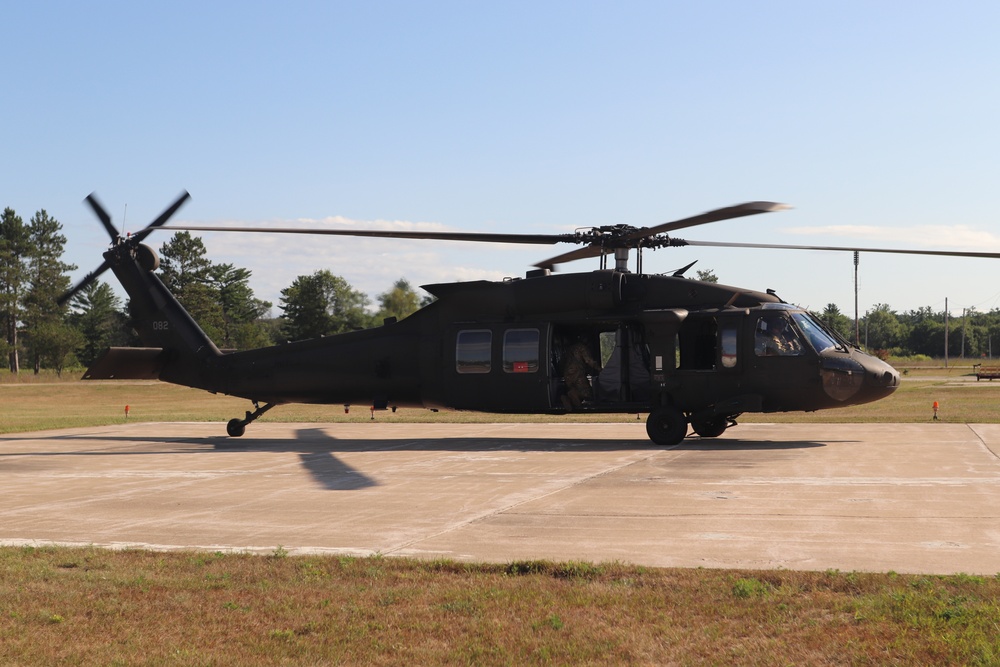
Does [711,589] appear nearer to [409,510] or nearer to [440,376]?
[409,510]

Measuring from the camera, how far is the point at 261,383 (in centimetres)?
2303

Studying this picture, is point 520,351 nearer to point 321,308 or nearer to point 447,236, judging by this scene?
point 447,236

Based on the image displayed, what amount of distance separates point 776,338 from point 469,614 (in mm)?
13845

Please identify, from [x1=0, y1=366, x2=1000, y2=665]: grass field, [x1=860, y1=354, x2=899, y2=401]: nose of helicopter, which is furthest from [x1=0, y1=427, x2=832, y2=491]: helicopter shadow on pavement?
[x1=0, y1=366, x2=1000, y2=665]: grass field

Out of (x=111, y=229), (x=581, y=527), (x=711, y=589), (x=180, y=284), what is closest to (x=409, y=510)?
(x=581, y=527)

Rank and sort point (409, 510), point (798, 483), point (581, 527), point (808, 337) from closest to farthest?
point (581, 527) → point (409, 510) → point (798, 483) → point (808, 337)

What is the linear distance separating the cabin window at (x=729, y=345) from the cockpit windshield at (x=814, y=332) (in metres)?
1.29

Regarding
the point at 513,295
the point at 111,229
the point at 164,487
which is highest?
the point at 111,229

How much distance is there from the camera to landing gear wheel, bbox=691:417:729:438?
2106 cm

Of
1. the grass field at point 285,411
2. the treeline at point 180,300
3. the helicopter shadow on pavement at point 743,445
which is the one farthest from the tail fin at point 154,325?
the treeline at point 180,300

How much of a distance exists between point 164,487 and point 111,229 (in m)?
12.0

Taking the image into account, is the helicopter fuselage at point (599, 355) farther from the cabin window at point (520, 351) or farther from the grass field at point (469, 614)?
the grass field at point (469, 614)

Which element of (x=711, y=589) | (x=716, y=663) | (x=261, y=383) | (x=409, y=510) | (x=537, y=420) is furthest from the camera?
(x=537, y=420)

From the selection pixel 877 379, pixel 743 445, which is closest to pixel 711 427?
pixel 743 445
